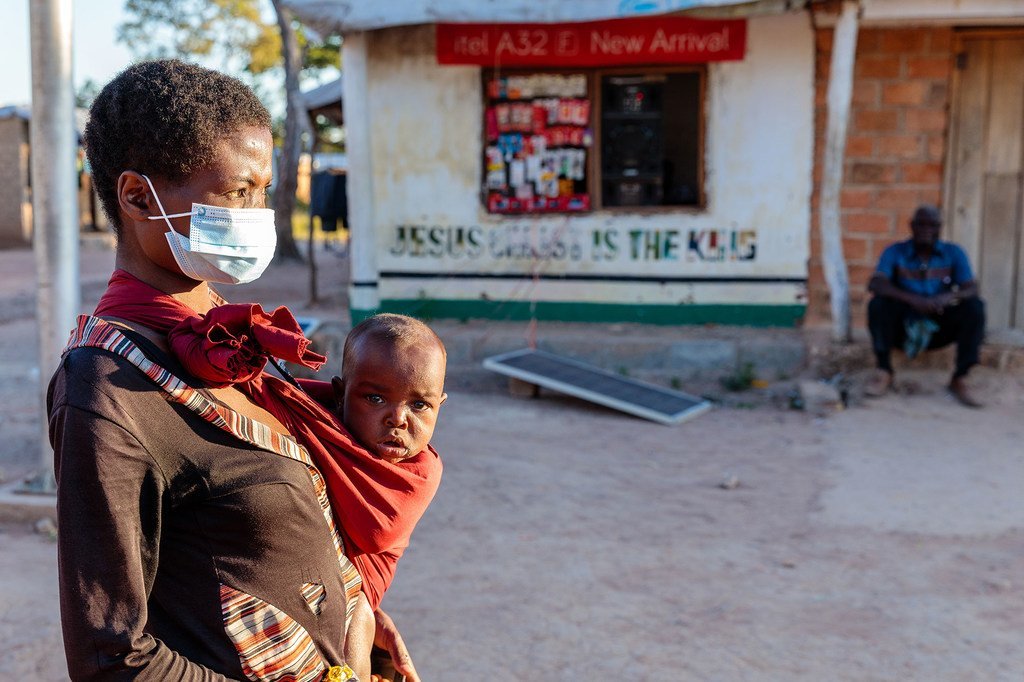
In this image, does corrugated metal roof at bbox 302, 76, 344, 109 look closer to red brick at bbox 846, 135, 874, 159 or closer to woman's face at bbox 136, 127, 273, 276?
red brick at bbox 846, 135, 874, 159

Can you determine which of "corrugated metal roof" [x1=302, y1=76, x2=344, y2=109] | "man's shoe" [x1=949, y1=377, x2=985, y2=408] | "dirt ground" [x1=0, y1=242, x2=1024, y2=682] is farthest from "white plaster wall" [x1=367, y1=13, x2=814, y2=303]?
"corrugated metal roof" [x1=302, y1=76, x2=344, y2=109]

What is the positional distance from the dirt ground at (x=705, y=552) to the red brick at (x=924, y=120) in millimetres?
2391

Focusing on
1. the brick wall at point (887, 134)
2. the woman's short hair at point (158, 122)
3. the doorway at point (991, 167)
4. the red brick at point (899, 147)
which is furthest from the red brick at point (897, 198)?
the woman's short hair at point (158, 122)

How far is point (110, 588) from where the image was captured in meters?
1.24

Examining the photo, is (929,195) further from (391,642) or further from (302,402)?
(302,402)

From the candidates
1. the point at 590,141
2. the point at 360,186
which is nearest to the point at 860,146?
the point at 590,141

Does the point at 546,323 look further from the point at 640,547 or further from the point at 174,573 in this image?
the point at 174,573

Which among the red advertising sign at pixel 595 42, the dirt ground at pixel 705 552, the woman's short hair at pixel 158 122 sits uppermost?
the red advertising sign at pixel 595 42

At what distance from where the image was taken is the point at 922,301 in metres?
7.36

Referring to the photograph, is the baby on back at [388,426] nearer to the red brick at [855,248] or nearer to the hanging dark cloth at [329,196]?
the red brick at [855,248]

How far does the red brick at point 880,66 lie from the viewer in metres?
8.18

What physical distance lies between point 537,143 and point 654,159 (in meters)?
1.03

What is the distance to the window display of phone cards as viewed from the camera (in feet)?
28.0

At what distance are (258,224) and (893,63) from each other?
783cm
